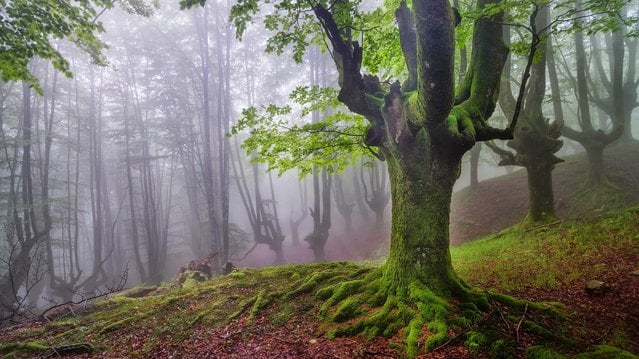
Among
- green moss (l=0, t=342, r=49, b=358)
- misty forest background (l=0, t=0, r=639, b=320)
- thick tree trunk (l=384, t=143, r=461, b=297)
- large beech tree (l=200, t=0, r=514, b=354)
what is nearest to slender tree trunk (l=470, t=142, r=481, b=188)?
misty forest background (l=0, t=0, r=639, b=320)

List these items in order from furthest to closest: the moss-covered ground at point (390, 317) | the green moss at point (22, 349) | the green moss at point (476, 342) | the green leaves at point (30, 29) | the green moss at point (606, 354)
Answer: the green moss at point (22, 349) < the green leaves at point (30, 29) < the moss-covered ground at point (390, 317) < the green moss at point (476, 342) < the green moss at point (606, 354)

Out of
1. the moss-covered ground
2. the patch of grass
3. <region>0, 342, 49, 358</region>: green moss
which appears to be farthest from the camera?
the patch of grass

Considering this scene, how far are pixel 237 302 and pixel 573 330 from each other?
18.1 ft

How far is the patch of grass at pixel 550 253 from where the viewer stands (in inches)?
217

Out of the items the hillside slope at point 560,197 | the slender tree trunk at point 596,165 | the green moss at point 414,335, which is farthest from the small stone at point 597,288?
the slender tree trunk at point 596,165

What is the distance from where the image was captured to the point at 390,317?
4.13 meters

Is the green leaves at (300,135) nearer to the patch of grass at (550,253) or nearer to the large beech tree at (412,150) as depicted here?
the large beech tree at (412,150)

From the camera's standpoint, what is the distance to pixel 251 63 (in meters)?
21.2

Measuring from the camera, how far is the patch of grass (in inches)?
217

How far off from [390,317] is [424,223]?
1.43m

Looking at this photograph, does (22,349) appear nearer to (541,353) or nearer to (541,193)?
(541,353)

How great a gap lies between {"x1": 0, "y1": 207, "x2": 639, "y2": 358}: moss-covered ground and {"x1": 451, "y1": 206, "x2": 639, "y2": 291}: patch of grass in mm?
21

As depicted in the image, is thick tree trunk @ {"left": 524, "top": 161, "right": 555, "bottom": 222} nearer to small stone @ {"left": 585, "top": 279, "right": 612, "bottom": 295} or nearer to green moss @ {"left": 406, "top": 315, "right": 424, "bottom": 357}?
small stone @ {"left": 585, "top": 279, "right": 612, "bottom": 295}

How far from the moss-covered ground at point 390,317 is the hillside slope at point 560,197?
442 centimetres
